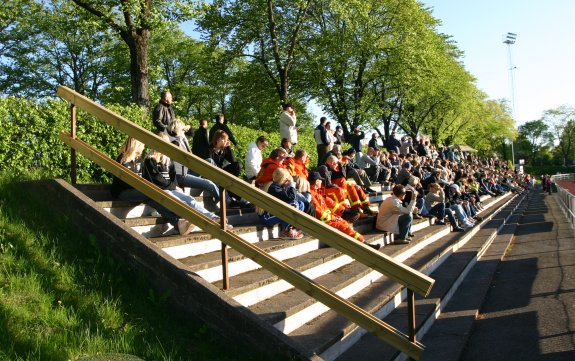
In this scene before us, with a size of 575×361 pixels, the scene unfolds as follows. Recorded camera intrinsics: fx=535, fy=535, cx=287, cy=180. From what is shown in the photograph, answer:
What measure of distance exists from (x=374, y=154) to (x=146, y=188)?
1382 centimetres

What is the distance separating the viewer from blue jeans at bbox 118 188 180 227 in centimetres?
604

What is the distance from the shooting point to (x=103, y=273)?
449cm

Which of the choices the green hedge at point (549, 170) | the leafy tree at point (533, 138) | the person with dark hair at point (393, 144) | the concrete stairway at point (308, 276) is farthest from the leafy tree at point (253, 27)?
the leafy tree at point (533, 138)

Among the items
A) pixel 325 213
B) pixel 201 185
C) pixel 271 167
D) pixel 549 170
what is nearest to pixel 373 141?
pixel 325 213

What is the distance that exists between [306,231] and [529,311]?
4.31 m

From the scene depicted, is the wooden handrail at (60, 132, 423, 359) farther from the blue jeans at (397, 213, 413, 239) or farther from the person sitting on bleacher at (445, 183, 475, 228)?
the person sitting on bleacher at (445, 183, 475, 228)

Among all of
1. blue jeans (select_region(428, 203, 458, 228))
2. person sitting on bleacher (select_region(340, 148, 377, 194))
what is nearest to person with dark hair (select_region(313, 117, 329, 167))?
person sitting on bleacher (select_region(340, 148, 377, 194))

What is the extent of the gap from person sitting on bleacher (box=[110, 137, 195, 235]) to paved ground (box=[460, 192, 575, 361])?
10.8 feet

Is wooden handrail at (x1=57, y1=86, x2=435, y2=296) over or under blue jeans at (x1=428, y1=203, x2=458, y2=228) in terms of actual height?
over

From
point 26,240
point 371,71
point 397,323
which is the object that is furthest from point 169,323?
point 371,71

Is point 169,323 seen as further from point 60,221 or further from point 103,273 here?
point 60,221

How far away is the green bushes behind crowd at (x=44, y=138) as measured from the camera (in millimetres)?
8102

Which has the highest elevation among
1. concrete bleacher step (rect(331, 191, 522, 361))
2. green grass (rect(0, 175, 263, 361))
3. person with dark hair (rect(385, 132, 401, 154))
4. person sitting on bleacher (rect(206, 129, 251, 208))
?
person with dark hair (rect(385, 132, 401, 154))

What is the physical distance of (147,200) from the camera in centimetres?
623
